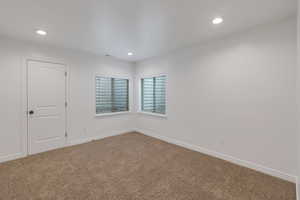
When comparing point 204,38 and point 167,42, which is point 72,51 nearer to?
point 167,42

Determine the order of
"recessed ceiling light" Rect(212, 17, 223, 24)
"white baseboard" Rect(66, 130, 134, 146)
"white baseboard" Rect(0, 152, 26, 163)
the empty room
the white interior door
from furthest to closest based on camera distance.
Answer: "white baseboard" Rect(66, 130, 134, 146)
the white interior door
"white baseboard" Rect(0, 152, 26, 163)
"recessed ceiling light" Rect(212, 17, 223, 24)
the empty room

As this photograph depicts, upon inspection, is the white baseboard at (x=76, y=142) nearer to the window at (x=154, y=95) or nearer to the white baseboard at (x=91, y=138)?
the white baseboard at (x=91, y=138)

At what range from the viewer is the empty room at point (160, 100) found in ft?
6.26

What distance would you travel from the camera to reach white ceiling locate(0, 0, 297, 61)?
176cm

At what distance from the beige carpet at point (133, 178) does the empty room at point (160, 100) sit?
2 cm

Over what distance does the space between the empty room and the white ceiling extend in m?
0.02

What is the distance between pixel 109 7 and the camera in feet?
5.95

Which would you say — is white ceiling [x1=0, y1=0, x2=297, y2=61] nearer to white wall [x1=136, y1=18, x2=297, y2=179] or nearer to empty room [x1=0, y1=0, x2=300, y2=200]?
empty room [x1=0, y1=0, x2=300, y2=200]

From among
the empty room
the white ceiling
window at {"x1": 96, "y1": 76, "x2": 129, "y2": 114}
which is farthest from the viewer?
window at {"x1": 96, "y1": 76, "x2": 129, "y2": 114}

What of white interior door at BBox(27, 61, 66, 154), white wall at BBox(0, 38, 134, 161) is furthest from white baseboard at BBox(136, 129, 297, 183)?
white interior door at BBox(27, 61, 66, 154)

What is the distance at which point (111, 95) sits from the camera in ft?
14.6

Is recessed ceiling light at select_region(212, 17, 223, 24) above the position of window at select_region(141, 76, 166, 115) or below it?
above

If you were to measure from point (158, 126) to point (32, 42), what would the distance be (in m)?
3.70

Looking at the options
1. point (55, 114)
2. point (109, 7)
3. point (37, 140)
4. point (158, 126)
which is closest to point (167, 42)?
point (109, 7)
